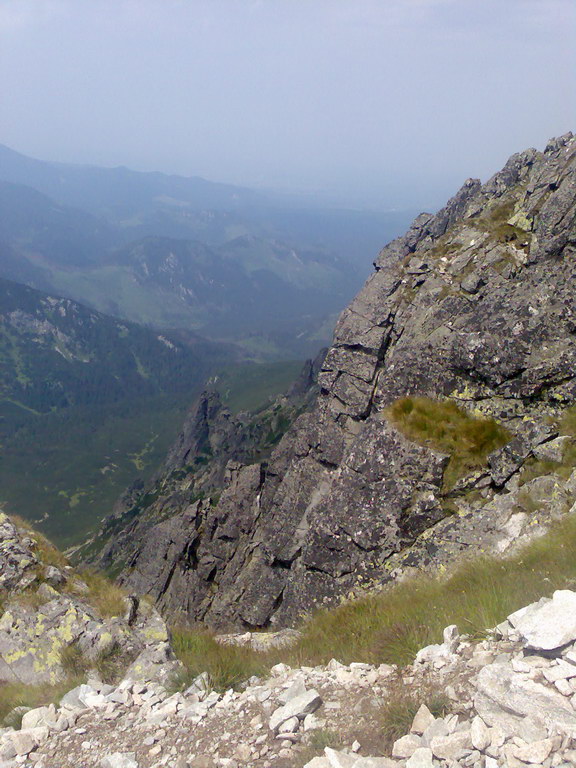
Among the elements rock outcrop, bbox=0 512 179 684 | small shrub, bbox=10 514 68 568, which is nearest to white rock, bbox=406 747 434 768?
rock outcrop, bbox=0 512 179 684

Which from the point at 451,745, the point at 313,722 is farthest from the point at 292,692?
the point at 451,745

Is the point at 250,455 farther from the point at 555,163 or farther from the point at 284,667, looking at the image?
the point at 284,667

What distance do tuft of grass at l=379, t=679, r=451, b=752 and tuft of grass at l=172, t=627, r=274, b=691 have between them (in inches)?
129

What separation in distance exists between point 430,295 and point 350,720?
33.4m

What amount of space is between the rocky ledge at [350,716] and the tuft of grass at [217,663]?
0.30m

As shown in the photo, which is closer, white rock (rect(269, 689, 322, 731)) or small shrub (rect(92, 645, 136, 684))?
white rock (rect(269, 689, 322, 731))

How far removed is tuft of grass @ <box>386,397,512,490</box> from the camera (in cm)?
1875

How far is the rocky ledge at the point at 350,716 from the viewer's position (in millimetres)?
5879

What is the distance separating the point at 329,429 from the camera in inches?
1323

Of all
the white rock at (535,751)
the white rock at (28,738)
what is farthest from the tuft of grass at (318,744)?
the white rock at (28,738)

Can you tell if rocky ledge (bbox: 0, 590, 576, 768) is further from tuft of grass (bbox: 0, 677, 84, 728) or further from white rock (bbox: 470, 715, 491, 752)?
tuft of grass (bbox: 0, 677, 84, 728)

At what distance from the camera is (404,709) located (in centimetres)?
707

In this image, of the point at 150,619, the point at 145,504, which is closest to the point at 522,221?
the point at 150,619

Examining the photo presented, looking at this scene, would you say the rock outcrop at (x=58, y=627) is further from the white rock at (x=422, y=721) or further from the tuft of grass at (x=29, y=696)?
the white rock at (x=422, y=721)
